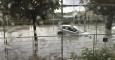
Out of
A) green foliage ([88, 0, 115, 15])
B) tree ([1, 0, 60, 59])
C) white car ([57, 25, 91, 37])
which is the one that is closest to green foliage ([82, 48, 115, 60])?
white car ([57, 25, 91, 37])

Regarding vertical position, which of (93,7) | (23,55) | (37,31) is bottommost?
(23,55)

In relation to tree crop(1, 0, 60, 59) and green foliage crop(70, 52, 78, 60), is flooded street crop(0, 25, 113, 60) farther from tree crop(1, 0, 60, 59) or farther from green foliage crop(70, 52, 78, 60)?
tree crop(1, 0, 60, 59)

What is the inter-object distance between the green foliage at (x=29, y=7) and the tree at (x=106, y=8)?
2.39 ft

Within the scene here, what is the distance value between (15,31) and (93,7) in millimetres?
1567

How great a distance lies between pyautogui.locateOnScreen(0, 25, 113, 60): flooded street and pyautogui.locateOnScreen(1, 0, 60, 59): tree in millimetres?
230

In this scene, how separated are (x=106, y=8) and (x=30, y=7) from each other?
4.84ft

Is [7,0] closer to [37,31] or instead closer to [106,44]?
[37,31]

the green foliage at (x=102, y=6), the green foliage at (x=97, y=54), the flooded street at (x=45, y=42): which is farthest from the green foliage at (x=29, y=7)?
the green foliage at (x=97, y=54)

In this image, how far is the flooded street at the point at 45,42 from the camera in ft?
13.1

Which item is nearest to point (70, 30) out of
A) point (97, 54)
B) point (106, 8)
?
point (97, 54)

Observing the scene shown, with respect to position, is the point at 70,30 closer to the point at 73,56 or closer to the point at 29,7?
the point at 73,56

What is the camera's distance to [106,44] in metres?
4.15

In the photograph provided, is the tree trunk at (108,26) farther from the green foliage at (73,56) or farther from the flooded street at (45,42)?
the green foliage at (73,56)

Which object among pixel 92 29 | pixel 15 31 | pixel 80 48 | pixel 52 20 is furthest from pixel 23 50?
pixel 92 29
